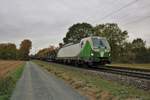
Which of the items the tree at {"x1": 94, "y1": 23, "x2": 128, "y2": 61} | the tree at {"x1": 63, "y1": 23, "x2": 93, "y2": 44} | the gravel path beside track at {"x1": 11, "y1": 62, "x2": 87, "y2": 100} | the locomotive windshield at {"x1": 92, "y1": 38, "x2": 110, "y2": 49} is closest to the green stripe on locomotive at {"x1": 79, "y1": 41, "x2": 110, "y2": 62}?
the locomotive windshield at {"x1": 92, "y1": 38, "x2": 110, "y2": 49}

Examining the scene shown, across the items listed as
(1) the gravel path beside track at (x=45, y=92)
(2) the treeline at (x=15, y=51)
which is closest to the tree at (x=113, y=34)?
(1) the gravel path beside track at (x=45, y=92)

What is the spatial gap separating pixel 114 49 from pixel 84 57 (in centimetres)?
4464

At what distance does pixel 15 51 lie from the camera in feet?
541

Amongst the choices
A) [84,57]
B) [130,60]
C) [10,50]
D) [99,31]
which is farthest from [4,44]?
[84,57]

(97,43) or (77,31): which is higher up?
(77,31)

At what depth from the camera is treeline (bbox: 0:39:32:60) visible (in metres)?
156

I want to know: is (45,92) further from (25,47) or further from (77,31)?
(25,47)

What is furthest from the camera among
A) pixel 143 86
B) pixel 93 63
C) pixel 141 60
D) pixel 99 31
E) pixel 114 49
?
pixel 99 31

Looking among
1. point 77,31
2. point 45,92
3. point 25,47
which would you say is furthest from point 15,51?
point 45,92

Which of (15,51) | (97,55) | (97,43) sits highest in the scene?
(15,51)

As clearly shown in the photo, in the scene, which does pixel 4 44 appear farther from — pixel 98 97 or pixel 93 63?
pixel 98 97

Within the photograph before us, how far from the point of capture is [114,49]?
78875mm

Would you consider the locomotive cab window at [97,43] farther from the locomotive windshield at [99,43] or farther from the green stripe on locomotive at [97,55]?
the green stripe on locomotive at [97,55]

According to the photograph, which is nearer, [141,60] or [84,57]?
[84,57]
